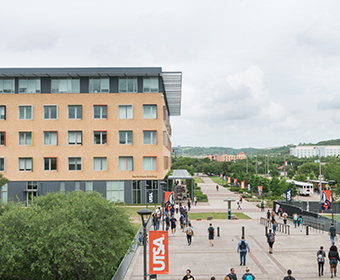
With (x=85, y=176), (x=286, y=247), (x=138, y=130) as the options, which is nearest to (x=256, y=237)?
(x=286, y=247)

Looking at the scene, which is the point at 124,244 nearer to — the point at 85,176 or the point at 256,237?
the point at 256,237

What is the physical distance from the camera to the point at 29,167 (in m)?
48.8

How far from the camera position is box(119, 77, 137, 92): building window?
4900 cm

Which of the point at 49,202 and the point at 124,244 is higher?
the point at 49,202

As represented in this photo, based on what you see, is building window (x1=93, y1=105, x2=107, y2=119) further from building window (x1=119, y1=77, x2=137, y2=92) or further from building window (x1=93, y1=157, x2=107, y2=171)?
building window (x1=93, y1=157, x2=107, y2=171)

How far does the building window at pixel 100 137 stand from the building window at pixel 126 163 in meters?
3.75

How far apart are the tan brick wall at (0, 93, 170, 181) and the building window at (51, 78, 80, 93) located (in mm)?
835

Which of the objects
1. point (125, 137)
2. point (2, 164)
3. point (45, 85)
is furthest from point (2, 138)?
point (125, 137)

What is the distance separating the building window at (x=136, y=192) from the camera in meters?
48.7

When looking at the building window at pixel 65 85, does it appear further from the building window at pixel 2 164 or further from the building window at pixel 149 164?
the building window at pixel 149 164

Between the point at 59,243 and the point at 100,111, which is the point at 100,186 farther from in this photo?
the point at 59,243

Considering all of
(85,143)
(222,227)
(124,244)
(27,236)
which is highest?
(85,143)

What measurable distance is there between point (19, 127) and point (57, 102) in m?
6.90

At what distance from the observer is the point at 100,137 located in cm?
4884
